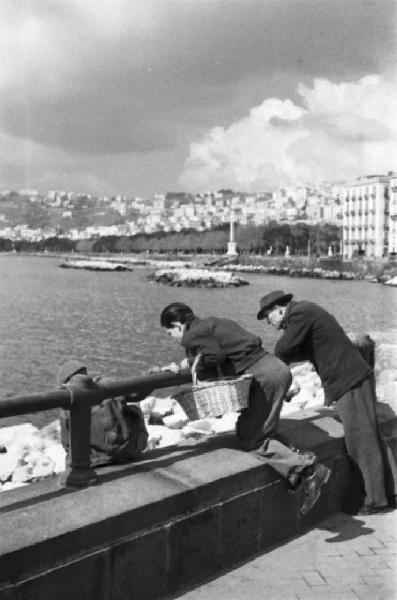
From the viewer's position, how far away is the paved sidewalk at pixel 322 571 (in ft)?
12.6

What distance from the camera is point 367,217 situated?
131250 mm

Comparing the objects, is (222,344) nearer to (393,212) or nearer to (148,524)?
(148,524)

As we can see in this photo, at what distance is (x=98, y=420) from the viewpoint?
4.39 m

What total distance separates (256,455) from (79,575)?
1.53m

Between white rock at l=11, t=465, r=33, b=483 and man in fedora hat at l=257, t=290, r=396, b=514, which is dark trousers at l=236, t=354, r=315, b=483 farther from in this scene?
white rock at l=11, t=465, r=33, b=483

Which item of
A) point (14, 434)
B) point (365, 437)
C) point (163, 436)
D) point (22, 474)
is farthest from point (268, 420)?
point (14, 434)

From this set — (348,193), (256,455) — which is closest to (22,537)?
(256,455)

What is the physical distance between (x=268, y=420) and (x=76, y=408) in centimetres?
128

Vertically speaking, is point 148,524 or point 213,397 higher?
point 213,397

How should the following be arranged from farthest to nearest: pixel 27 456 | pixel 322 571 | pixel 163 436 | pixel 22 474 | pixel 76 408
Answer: pixel 163 436
pixel 27 456
pixel 22 474
pixel 322 571
pixel 76 408

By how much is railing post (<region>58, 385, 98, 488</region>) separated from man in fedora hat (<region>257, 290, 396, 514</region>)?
149 centimetres

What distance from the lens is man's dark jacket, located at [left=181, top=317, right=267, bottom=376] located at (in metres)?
4.45

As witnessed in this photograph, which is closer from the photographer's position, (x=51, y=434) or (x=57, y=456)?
(x=57, y=456)

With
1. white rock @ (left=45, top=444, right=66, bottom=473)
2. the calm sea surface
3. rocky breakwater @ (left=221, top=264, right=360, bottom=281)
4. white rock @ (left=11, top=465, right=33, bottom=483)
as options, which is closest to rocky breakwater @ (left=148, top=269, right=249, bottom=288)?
the calm sea surface
